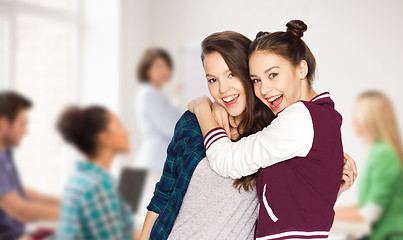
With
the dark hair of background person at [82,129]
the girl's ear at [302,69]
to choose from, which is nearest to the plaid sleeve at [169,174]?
the girl's ear at [302,69]

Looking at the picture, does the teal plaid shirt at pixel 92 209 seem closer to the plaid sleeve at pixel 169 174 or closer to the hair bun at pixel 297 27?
the plaid sleeve at pixel 169 174

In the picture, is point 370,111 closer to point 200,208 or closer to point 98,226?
point 98,226

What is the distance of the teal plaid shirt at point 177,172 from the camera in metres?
0.83

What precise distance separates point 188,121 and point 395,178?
1679mm

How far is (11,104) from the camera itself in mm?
2145

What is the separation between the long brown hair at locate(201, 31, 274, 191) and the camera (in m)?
0.79

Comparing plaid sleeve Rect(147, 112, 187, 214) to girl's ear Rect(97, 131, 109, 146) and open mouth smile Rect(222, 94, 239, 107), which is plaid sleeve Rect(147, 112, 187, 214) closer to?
open mouth smile Rect(222, 94, 239, 107)

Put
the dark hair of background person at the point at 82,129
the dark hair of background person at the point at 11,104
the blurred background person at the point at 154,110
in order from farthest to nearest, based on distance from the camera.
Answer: the blurred background person at the point at 154,110 → the dark hair of background person at the point at 11,104 → the dark hair of background person at the point at 82,129

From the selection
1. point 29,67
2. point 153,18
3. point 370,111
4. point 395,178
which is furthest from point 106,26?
point 395,178

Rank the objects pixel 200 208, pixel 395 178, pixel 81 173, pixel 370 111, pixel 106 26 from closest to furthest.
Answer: pixel 200 208 → pixel 81 173 → pixel 395 178 → pixel 370 111 → pixel 106 26

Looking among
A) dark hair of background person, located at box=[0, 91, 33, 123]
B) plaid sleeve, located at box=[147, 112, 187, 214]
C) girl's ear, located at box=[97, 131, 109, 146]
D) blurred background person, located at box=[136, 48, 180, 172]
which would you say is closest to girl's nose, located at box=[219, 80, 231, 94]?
plaid sleeve, located at box=[147, 112, 187, 214]

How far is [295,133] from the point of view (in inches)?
28.3

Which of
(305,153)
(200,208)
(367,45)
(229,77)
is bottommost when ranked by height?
(200,208)

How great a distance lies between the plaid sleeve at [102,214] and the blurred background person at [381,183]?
101 centimetres
